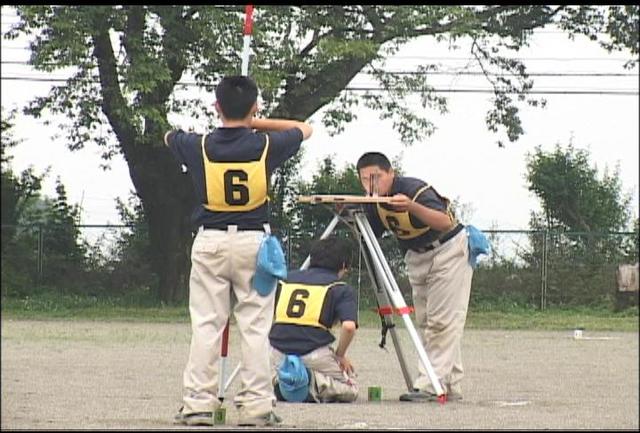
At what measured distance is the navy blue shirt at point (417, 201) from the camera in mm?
10281

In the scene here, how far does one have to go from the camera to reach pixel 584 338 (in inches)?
815

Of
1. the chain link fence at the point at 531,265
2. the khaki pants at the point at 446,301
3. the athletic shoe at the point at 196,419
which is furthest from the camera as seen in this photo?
the chain link fence at the point at 531,265

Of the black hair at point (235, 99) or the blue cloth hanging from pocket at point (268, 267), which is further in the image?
the black hair at point (235, 99)

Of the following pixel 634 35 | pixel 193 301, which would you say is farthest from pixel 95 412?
pixel 634 35

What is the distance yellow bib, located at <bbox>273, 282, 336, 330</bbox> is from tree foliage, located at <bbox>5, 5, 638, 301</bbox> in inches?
639

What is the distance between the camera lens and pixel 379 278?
35.0 ft

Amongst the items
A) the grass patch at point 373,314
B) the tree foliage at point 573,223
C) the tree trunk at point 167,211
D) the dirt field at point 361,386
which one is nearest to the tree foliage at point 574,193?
the tree foliage at point 573,223

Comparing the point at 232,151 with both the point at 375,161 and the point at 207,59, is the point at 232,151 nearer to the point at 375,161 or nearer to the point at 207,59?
the point at 375,161

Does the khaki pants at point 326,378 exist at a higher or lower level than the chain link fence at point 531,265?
lower

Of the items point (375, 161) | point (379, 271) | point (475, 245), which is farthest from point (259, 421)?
point (475, 245)

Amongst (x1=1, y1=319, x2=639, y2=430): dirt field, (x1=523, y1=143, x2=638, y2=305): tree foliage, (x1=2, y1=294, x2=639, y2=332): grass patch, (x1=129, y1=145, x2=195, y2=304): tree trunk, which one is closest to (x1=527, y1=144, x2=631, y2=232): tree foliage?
(x1=523, y1=143, x2=638, y2=305): tree foliage

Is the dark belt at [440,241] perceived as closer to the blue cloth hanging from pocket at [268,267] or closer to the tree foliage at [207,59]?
the blue cloth hanging from pocket at [268,267]

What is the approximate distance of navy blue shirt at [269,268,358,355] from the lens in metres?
10.0

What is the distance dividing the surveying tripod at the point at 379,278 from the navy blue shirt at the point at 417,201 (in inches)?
5.3
